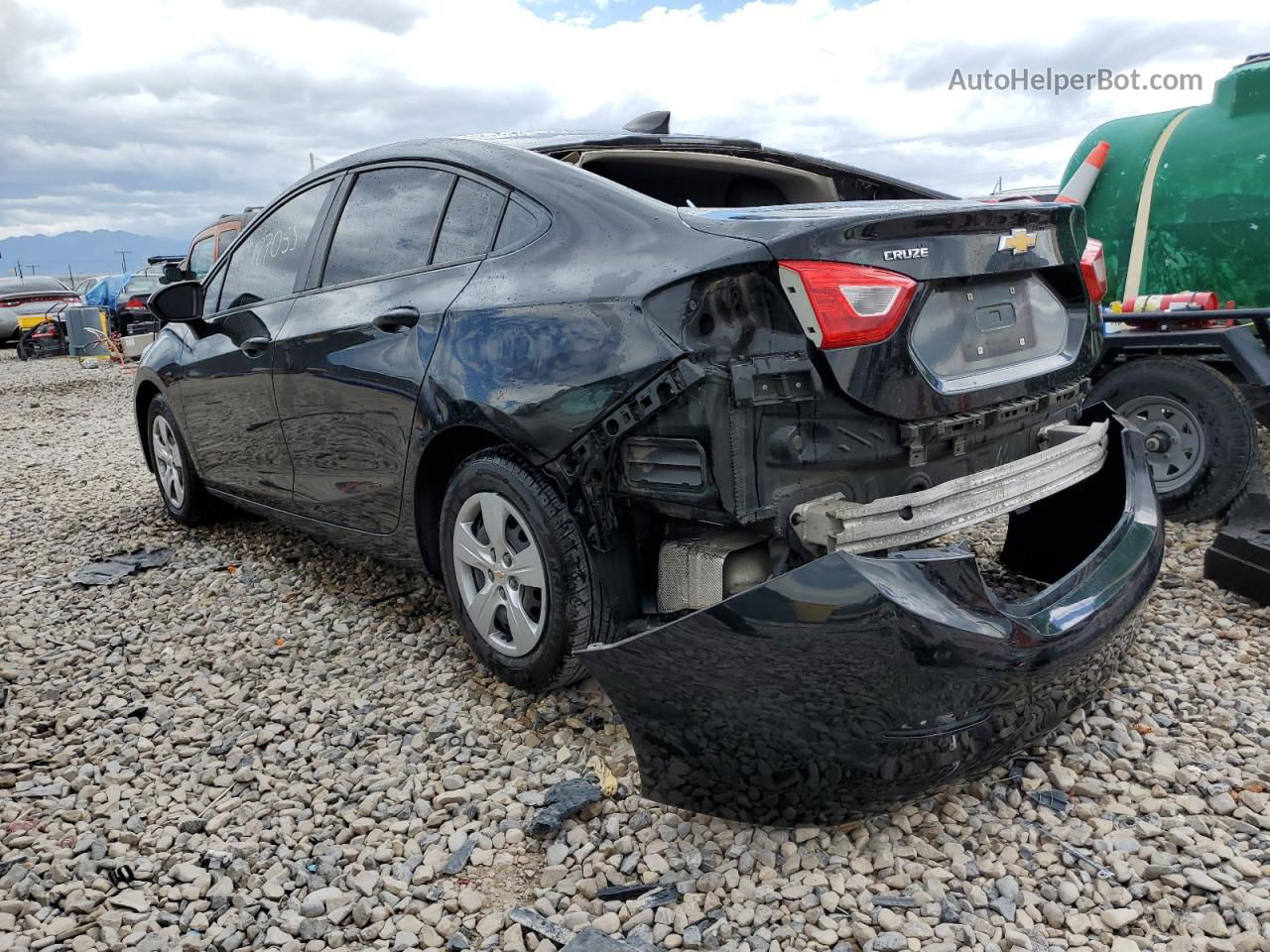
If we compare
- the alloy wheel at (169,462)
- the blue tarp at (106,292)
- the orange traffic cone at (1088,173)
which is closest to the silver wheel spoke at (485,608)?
the alloy wheel at (169,462)

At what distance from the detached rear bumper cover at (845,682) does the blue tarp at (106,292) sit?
803 inches

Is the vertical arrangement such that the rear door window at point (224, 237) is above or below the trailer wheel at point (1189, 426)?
above

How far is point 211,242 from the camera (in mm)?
12758

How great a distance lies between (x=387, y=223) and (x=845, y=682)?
7.68 ft

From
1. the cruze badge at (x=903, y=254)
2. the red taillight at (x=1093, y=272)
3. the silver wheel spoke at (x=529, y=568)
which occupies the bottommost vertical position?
the silver wheel spoke at (x=529, y=568)

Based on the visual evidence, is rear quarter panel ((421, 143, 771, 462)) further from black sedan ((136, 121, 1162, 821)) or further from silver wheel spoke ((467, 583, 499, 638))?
silver wheel spoke ((467, 583, 499, 638))

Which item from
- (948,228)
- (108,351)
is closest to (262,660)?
(948,228)

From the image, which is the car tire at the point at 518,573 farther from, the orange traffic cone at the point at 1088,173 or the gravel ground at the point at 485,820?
the orange traffic cone at the point at 1088,173

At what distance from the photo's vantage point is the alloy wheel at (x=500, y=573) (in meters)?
2.86

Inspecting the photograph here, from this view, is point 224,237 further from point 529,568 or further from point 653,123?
point 529,568

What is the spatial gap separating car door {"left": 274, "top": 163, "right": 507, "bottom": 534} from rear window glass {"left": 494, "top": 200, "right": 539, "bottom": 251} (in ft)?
0.19

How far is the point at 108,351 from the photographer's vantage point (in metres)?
17.4

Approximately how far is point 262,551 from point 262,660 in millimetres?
1341

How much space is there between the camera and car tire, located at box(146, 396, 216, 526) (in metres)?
5.03
